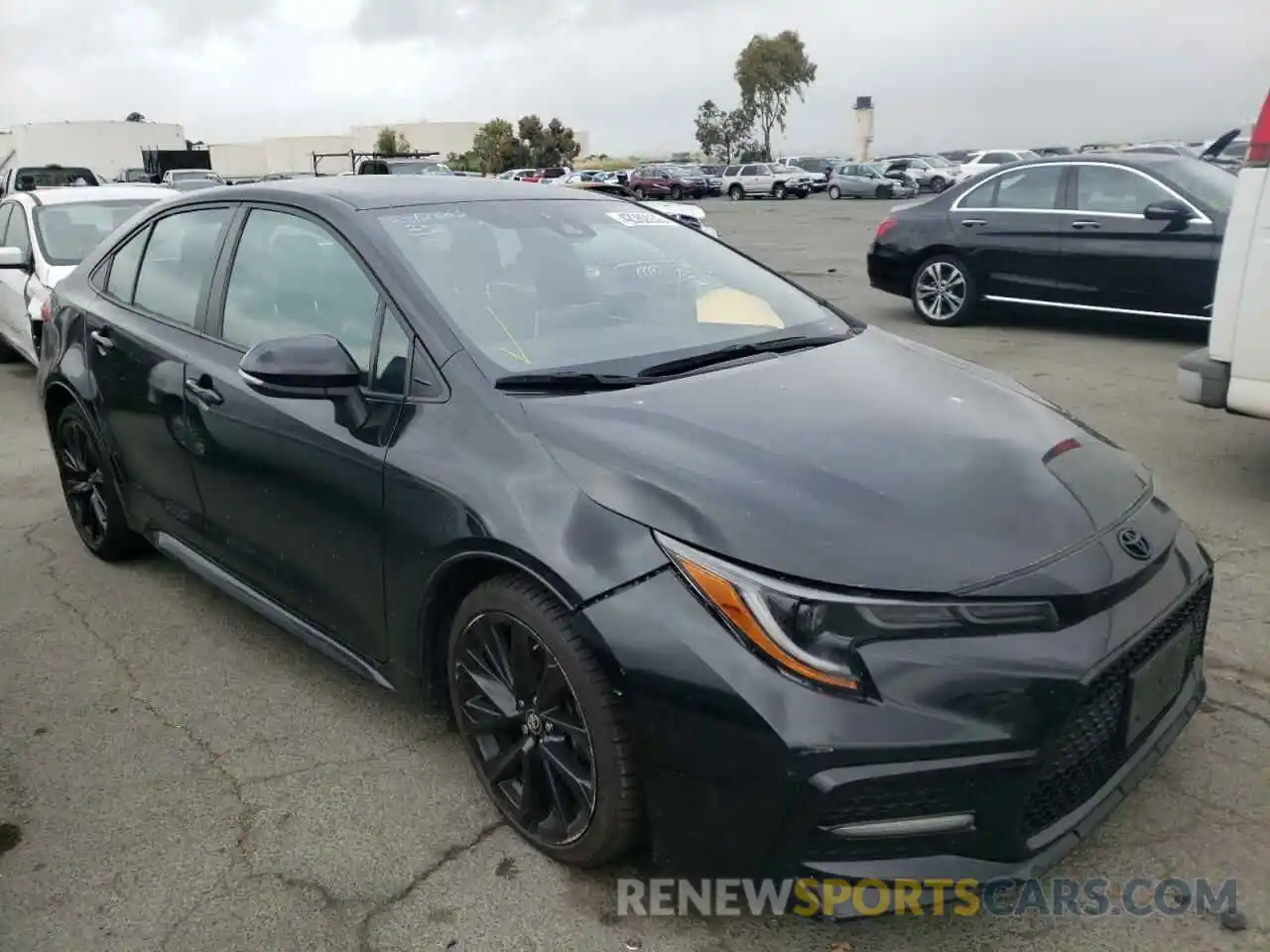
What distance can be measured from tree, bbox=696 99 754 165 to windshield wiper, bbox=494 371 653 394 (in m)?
87.3

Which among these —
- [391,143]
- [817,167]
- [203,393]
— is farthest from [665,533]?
[391,143]

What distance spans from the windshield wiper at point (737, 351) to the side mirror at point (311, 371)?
0.78 metres

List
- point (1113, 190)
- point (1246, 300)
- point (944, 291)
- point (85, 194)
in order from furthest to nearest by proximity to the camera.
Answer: point (944, 291) → point (1113, 190) → point (85, 194) → point (1246, 300)

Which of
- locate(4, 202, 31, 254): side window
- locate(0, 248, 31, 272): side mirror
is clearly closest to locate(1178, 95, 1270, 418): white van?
locate(0, 248, 31, 272): side mirror

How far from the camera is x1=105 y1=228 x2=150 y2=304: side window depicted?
13.6ft

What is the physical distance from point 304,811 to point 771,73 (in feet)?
285

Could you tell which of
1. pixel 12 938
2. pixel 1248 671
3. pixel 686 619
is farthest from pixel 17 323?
pixel 1248 671

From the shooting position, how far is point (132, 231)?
14.1 ft

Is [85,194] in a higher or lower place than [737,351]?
higher

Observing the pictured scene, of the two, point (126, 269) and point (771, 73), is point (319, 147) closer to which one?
point (771, 73)

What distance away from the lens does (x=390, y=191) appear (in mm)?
3352

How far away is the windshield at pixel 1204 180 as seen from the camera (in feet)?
26.4

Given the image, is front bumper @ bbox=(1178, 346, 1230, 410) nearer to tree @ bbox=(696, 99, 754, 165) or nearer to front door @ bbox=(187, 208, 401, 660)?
front door @ bbox=(187, 208, 401, 660)

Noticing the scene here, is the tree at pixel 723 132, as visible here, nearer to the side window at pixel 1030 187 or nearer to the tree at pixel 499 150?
the tree at pixel 499 150
